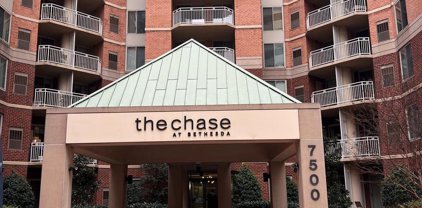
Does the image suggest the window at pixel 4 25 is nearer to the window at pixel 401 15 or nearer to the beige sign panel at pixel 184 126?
the beige sign panel at pixel 184 126

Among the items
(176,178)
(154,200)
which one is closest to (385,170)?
(176,178)

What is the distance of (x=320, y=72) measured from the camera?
34.4 meters

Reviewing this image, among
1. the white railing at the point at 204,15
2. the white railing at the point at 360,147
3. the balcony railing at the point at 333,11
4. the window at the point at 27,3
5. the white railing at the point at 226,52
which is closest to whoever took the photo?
the white railing at the point at 360,147

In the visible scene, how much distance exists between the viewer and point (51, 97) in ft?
104

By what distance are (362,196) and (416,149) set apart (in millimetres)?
13652

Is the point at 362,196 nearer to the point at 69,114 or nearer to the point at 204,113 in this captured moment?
the point at 204,113

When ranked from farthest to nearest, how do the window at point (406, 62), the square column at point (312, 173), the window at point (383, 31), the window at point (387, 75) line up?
1. the window at point (383, 31)
2. the window at point (387, 75)
3. the window at point (406, 62)
4. the square column at point (312, 173)

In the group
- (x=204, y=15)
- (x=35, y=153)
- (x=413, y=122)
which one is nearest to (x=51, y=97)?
(x=35, y=153)

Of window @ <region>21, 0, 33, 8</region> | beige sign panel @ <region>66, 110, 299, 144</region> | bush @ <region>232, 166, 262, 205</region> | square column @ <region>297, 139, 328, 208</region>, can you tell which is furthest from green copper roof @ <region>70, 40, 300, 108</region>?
window @ <region>21, 0, 33, 8</region>

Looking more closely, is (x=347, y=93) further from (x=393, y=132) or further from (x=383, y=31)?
(x=393, y=132)

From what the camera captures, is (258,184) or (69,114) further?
(258,184)

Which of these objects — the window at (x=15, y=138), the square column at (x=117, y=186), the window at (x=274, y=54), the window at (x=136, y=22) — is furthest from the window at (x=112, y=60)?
the square column at (x=117, y=186)

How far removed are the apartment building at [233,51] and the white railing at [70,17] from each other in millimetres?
85

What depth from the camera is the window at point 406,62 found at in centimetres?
2741
